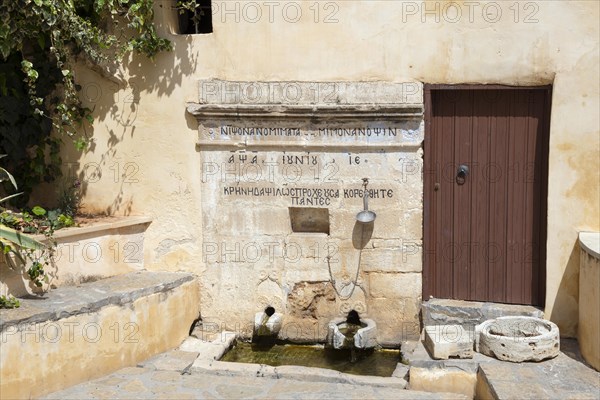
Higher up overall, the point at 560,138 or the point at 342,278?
the point at 560,138

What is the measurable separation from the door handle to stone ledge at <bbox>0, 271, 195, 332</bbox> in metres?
2.84

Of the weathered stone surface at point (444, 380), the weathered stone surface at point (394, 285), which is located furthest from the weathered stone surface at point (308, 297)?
the weathered stone surface at point (444, 380)

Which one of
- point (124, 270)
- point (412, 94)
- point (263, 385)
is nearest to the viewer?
point (263, 385)

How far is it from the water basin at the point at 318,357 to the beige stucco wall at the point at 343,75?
100 cm

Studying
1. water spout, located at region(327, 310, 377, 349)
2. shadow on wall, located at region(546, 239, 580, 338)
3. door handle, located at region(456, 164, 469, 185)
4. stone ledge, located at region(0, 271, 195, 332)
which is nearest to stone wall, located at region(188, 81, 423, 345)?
water spout, located at region(327, 310, 377, 349)

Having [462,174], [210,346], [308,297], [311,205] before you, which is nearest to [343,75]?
[311,205]

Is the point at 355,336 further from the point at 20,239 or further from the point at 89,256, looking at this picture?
the point at 20,239

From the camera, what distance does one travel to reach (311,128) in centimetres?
733

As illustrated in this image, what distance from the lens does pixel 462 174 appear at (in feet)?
23.7

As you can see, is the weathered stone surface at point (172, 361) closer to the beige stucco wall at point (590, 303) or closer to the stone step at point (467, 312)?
the stone step at point (467, 312)

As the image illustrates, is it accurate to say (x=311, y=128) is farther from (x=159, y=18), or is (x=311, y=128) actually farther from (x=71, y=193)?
(x=71, y=193)

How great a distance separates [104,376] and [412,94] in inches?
150

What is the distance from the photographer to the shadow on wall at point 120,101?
295 inches

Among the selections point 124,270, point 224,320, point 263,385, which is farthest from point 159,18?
point 263,385
